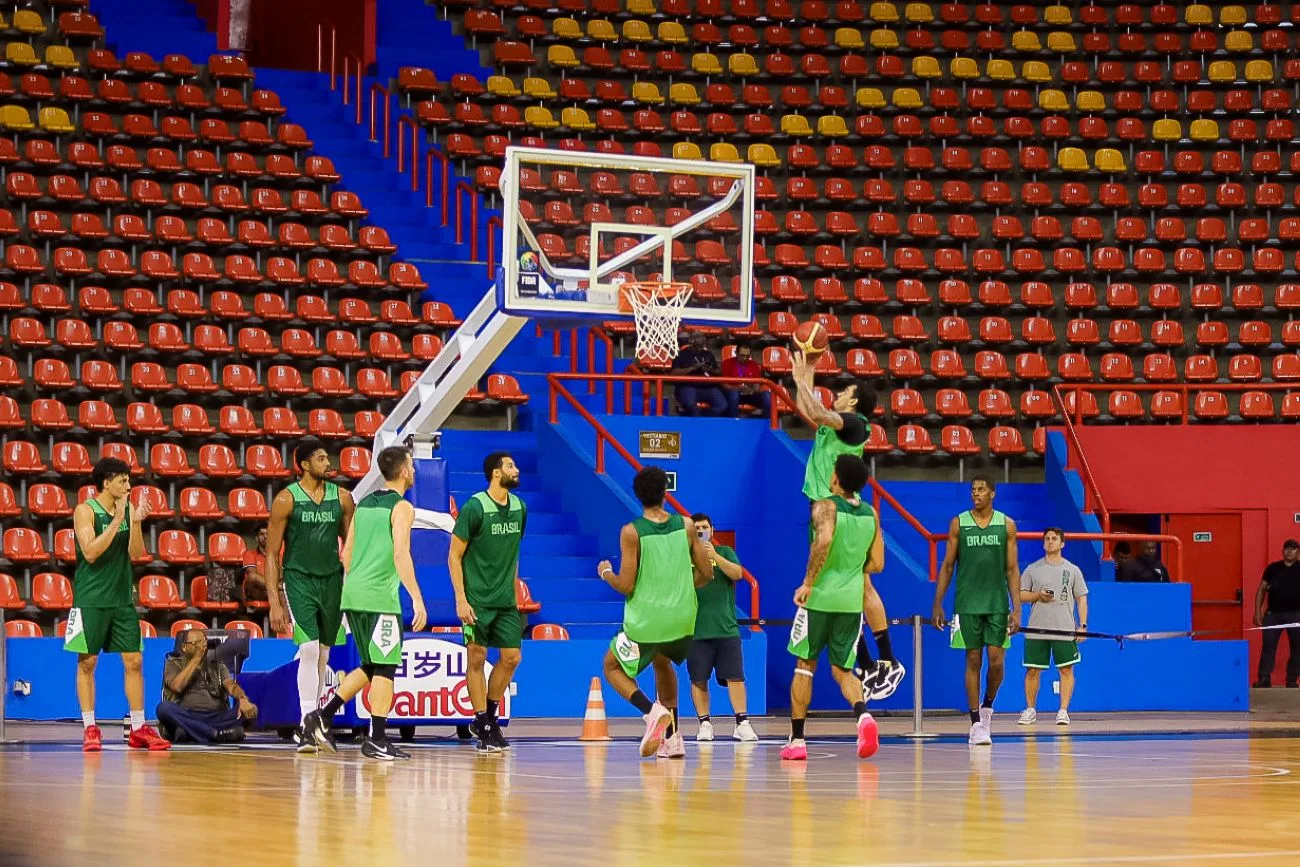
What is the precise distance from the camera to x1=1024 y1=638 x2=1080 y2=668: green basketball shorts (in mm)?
18438

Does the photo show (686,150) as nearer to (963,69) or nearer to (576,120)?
(576,120)

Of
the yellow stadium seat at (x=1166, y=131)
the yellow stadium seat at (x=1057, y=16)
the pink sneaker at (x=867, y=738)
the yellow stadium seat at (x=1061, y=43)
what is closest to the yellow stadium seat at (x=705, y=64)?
the yellow stadium seat at (x=1061, y=43)

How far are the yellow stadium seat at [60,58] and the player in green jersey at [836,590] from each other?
17703mm

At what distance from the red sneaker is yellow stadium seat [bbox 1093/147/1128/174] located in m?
19.2

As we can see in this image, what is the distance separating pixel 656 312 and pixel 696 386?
7.11 m

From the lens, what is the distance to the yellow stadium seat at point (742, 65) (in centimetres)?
3036

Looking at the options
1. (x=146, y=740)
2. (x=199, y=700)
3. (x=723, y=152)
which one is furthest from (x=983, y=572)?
(x=723, y=152)

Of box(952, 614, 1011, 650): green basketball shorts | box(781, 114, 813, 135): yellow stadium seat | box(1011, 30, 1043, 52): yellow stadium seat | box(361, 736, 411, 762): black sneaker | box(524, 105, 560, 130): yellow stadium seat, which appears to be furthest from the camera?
box(1011, 30, 1043, 52): yellow stadium seat

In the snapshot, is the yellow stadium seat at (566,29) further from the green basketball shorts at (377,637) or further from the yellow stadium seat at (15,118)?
the green basketball shorts at (377,637)

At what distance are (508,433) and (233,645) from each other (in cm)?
735

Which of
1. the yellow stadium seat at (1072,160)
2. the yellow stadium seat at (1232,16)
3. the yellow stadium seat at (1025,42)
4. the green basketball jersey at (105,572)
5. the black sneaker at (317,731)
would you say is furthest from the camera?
the yellow stadium seat at (1232,16)

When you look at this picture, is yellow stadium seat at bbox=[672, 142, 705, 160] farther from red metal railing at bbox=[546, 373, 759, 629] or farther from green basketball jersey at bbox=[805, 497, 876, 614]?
green basketball jersey at bbox=[805, 497, 876, 614]

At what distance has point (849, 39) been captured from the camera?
30938 millimetres

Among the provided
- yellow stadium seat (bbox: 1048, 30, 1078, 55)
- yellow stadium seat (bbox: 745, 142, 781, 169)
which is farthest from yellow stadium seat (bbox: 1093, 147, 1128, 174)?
yellow stadium seat (bbox: 745, 142, 781, 169)
